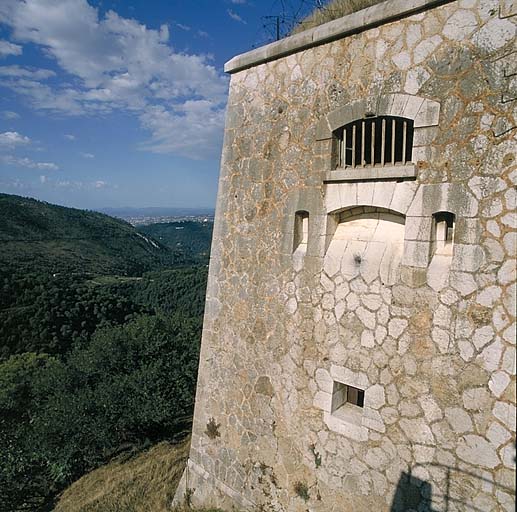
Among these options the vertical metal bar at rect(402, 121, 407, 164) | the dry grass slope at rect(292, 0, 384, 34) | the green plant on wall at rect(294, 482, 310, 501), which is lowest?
the green plant on wall at rect(294, 482, 310, 501)

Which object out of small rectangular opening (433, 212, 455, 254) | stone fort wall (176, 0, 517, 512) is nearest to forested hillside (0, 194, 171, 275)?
stone fort wall (176, 0, 517, 512)

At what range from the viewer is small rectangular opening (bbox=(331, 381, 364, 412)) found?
4.89 metres

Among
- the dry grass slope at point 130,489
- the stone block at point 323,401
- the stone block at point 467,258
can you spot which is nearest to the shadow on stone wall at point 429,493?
the stone block at point 323,401

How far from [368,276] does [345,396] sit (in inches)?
60.9

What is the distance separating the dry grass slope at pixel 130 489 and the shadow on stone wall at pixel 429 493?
168 inches

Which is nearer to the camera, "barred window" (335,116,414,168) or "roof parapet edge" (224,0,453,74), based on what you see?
"roof parapet edge" (224,0,453,74)

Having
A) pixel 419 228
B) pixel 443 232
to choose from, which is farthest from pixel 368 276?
pixel 443 232

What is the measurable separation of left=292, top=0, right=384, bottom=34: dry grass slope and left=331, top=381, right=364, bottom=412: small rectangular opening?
14.1 feet

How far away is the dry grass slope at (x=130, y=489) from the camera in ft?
24.8

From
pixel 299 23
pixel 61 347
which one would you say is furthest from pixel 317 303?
pixel 61 347

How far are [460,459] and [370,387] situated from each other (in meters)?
1.02

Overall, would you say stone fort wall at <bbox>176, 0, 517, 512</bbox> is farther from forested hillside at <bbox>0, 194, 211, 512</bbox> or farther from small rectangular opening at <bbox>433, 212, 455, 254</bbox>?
forested hillside at <bbox>0, 194, 211, 512</bbox>

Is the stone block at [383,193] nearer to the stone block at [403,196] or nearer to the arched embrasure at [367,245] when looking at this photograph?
the stone block at [403,196]

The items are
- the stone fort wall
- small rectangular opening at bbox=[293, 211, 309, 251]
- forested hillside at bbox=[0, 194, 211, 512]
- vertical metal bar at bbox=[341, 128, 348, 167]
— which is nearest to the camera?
the stone fort wall
